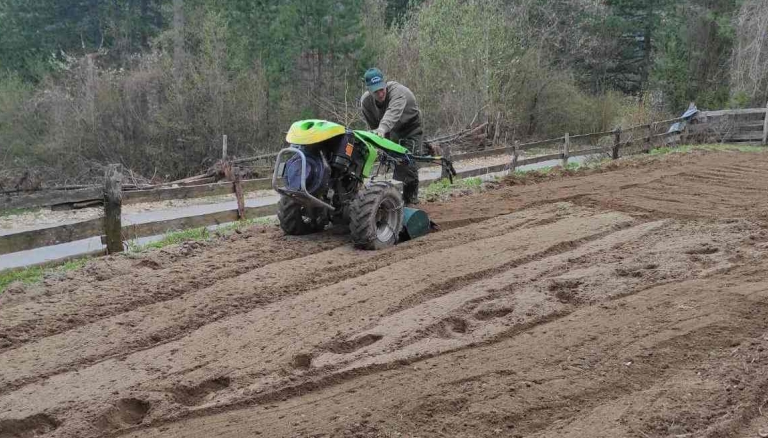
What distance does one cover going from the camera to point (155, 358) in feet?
15.5

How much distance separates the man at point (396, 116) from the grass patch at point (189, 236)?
1873 mm

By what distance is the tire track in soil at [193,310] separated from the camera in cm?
473

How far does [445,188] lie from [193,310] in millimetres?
6736

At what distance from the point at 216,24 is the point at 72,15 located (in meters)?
12.7

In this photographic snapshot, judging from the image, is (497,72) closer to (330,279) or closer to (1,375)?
(330,279)

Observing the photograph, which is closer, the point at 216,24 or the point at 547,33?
the point at 216,24

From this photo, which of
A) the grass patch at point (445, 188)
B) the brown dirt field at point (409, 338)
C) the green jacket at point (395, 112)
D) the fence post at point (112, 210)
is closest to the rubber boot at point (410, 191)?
the green jacket at point (395, 112)

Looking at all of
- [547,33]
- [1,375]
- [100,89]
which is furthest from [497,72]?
[1,375]

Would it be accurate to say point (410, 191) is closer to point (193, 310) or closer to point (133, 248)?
point (133, 248)

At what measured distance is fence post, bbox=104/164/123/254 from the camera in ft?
25.2

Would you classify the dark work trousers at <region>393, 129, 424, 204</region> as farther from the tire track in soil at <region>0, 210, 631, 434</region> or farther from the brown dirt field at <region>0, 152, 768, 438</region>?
the tire track in soil at <region>0, 210, 631, 434</region>

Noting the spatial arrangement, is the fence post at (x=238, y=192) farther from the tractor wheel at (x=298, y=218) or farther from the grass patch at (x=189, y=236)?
the tractor wheel at (x=298, y=218)

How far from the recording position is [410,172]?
9.16 meters

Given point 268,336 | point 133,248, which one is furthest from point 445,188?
point 268,336
